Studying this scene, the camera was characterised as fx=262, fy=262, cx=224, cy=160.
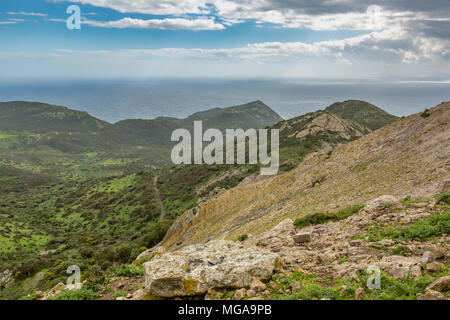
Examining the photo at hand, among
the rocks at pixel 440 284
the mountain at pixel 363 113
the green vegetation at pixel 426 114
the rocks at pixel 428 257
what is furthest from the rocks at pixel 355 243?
the mountain at pixel 363 113

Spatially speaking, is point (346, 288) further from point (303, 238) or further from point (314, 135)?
point (314, 135)

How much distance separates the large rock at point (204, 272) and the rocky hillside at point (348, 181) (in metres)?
9.32

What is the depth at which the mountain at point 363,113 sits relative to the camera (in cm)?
14384

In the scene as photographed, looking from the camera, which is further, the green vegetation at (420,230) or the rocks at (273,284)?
the green vegetation at (420,230)

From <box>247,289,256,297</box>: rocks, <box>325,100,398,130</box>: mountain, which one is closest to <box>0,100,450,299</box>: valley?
<box>247,289,256,297</box>: rocks

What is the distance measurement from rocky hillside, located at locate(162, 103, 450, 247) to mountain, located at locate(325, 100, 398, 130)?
123748 millimetres

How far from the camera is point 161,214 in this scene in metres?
71.7

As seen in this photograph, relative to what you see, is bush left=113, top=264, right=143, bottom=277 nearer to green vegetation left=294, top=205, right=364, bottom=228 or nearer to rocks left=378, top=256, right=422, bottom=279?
green vegetation left=294, top=205, right=364, bottom=228

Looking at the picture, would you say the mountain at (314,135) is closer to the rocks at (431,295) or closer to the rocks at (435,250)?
the rocks at (435,250)

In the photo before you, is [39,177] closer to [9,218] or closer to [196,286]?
[9,218]

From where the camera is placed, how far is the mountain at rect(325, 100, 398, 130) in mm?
143837

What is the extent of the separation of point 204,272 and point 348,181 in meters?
16.4

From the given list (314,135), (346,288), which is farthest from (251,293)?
(314,135)

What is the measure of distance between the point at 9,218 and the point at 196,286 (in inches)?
4449
